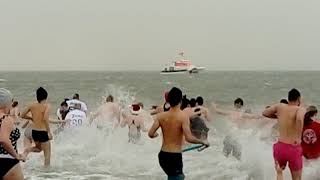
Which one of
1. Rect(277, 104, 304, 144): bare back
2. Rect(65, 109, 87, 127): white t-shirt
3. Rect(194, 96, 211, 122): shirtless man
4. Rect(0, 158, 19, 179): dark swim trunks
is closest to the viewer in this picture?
Rect(0, 158, 19, 179): dark swim trunks

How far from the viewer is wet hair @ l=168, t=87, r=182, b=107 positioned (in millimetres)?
6758

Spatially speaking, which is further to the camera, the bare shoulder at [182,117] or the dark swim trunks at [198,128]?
the dark swim trunks at [198,128]

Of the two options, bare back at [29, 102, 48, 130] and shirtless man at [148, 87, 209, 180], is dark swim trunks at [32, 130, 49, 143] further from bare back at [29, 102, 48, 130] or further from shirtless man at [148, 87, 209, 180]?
shirtless man at [148, 87, 209, 180]

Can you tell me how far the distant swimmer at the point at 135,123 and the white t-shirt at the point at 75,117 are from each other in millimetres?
1094

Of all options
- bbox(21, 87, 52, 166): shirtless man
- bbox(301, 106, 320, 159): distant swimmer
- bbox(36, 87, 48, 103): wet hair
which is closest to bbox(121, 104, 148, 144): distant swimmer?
bbox(21, 87, 52, 166): shirtless man

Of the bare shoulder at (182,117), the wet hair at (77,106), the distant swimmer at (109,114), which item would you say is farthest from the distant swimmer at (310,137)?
the distant swimmer at (109,114)

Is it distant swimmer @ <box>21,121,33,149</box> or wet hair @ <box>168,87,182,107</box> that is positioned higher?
wet hair @ <box>168,87,182,107</box>

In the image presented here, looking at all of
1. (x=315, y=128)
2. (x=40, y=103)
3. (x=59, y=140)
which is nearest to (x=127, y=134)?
(x=59, y=140)

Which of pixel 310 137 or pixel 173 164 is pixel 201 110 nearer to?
pixel 310 137

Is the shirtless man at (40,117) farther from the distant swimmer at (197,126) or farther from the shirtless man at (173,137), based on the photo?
the shirtless man at (173,137)

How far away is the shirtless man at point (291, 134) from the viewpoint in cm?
783

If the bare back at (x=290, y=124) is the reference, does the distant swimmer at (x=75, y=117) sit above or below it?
below

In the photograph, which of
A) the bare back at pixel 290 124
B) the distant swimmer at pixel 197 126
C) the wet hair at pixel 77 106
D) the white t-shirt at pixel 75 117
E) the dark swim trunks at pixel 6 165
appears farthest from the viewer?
the wet hair at pixel 77 106

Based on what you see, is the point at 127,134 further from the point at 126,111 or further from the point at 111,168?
the point at 111,168
